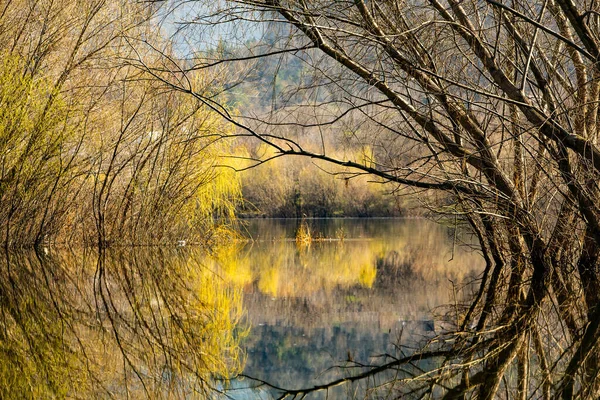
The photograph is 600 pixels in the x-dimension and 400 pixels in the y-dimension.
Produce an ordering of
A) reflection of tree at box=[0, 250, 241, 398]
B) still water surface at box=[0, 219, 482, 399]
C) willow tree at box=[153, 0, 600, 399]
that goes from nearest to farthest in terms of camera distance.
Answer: reflection of tree at box=[0, 250, 241, 398] < still water surface at box=[0, 219, 482, 399] < willow tree at box=[153, 0, 600, 399]

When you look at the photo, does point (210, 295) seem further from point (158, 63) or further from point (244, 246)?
point (244, 246)

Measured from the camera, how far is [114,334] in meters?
4.15

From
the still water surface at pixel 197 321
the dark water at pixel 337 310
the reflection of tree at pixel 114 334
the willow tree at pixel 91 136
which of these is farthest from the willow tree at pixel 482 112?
the willow tree at pixel 91 136

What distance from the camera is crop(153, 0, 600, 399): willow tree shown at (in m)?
4.59

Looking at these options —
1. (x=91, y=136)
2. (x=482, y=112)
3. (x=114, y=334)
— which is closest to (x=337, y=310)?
(x=114, y=334)

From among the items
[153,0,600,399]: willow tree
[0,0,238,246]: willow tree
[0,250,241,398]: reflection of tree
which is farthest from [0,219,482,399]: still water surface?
[0,0,238,246]: willow tree

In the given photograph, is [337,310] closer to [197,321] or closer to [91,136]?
[197,321]

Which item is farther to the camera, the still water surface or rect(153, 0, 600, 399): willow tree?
rect(153, 0, 600, 399): willow tree

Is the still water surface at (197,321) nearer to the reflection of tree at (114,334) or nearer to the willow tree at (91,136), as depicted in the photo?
the reflection of tree at (114,334)

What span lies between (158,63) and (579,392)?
29.5 ft

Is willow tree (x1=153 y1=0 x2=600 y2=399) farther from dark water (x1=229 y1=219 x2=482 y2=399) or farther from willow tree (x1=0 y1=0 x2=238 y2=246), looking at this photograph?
willow tree (x1=0 y1=0 x2=238 y2=246)

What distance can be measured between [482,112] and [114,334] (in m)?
3.72

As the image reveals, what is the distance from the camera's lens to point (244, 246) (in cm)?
1416

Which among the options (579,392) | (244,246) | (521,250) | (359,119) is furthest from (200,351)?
(244,246)
